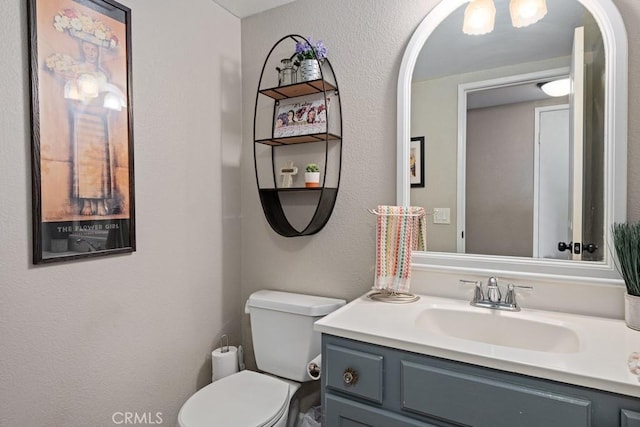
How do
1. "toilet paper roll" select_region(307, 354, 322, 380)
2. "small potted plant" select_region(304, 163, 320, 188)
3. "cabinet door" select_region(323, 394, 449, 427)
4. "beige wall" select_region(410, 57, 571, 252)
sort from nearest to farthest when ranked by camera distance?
1. "cabinet door" select_region(323, 394, 449, 427)
2. "toilet paper roll" select_region(307, 354, 322, 380)
3. "beige wall" select_region(410, 57, 571, 252)
4. "small potted plant" select_region(304, 163, 320, 188)

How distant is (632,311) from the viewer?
1.20 meters

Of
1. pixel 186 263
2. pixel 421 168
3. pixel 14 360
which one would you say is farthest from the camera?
pixel 186 263

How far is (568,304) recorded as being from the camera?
1.37m

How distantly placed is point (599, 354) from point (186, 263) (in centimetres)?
164

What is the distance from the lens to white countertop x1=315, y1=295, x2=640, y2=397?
3.04ft

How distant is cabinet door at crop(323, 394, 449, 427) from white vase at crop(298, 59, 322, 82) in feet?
4.44

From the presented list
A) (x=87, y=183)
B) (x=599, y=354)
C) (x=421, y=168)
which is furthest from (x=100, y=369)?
(x=599, y=354)

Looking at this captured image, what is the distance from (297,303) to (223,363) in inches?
19.7

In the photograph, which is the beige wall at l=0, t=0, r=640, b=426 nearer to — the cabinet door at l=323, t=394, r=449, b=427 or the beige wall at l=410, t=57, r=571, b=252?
the beige wall at l=410, t=57, r=571, b=252

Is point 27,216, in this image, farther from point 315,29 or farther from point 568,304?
point 568,304

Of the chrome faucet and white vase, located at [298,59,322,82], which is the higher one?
white vase, located at [298,59,322,82]

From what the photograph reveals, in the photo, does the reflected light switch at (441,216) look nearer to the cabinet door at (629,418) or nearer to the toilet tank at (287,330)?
the toilet tank at (287,330)

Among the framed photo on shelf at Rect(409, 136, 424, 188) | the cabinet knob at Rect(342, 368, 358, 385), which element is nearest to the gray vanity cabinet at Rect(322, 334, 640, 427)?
the cabinet knob at Rect(342, 368, 358, 385)

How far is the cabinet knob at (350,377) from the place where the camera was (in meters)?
1.22
